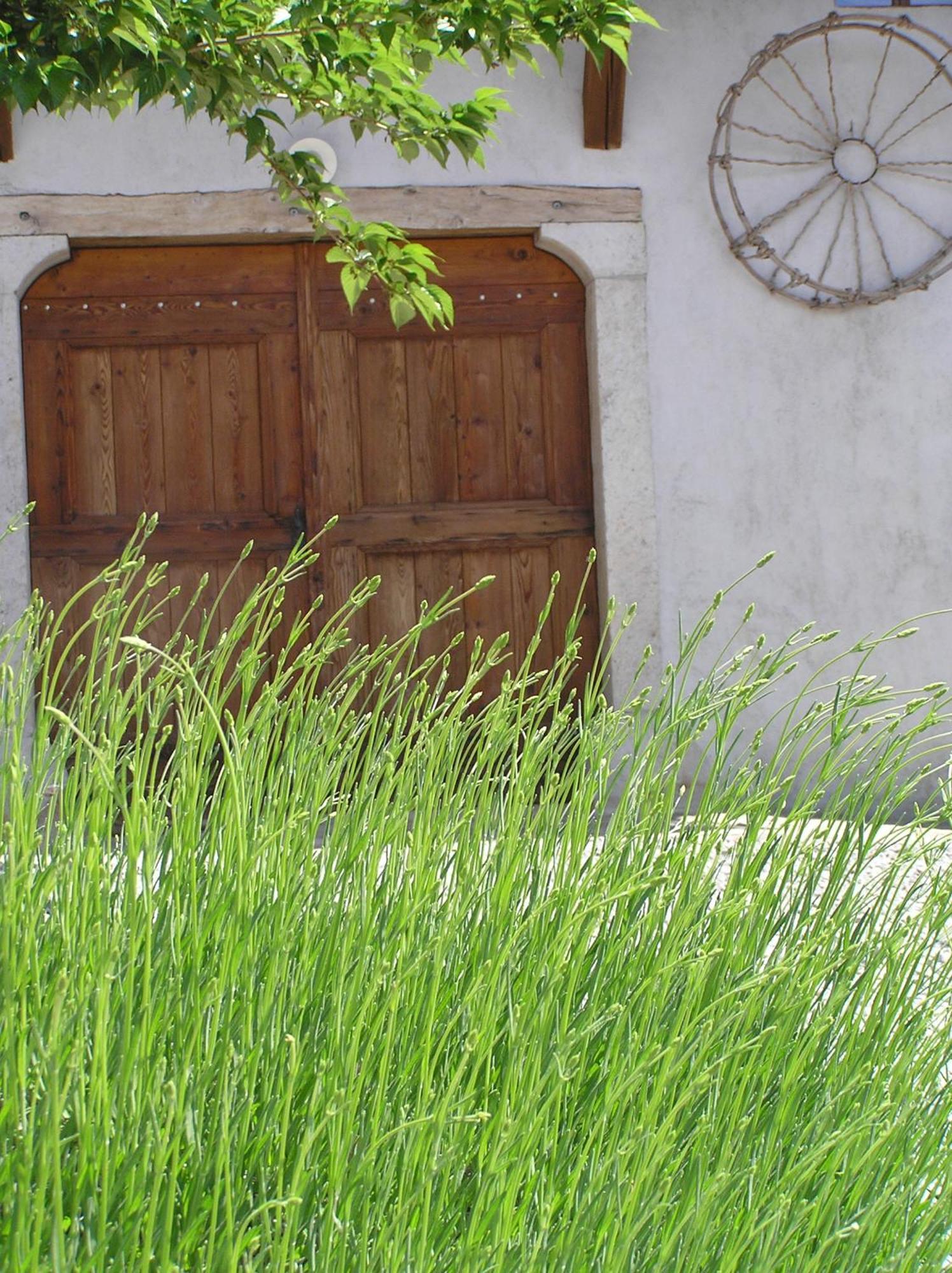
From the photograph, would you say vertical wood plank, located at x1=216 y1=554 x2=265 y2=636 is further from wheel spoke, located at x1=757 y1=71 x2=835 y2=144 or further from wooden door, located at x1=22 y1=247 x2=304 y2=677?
wheel spoke, located at x1=757 y1=71 x2=835 y2=144

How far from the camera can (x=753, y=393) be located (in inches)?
223

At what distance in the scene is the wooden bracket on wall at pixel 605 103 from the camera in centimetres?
548

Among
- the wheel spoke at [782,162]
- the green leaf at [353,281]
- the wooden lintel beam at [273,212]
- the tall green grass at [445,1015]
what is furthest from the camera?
the wheel spoke at [782,162]

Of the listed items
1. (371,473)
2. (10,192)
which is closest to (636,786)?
(371,473)

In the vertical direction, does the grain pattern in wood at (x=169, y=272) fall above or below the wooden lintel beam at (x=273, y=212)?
below

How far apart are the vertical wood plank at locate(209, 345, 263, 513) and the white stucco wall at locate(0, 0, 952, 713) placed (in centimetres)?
112

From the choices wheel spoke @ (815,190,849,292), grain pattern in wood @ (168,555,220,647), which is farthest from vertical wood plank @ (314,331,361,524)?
wheel spoke @ (815,190,849,292)

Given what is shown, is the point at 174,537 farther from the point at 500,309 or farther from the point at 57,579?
the point at 500,309

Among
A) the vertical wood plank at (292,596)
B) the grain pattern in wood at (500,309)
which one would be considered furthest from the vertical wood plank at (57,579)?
the grain pattern in wood at (500,309)

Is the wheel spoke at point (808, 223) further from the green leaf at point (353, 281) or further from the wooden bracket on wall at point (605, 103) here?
the green leaf at point (353, 281)

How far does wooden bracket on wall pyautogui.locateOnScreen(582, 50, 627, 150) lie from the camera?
18.0ft

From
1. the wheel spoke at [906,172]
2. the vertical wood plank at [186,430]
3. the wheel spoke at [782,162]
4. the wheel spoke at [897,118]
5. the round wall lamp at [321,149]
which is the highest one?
the wheel spoke at [897,118]

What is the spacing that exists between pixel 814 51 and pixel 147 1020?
212 inches

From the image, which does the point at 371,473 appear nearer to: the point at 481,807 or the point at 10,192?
the point at 10,192
